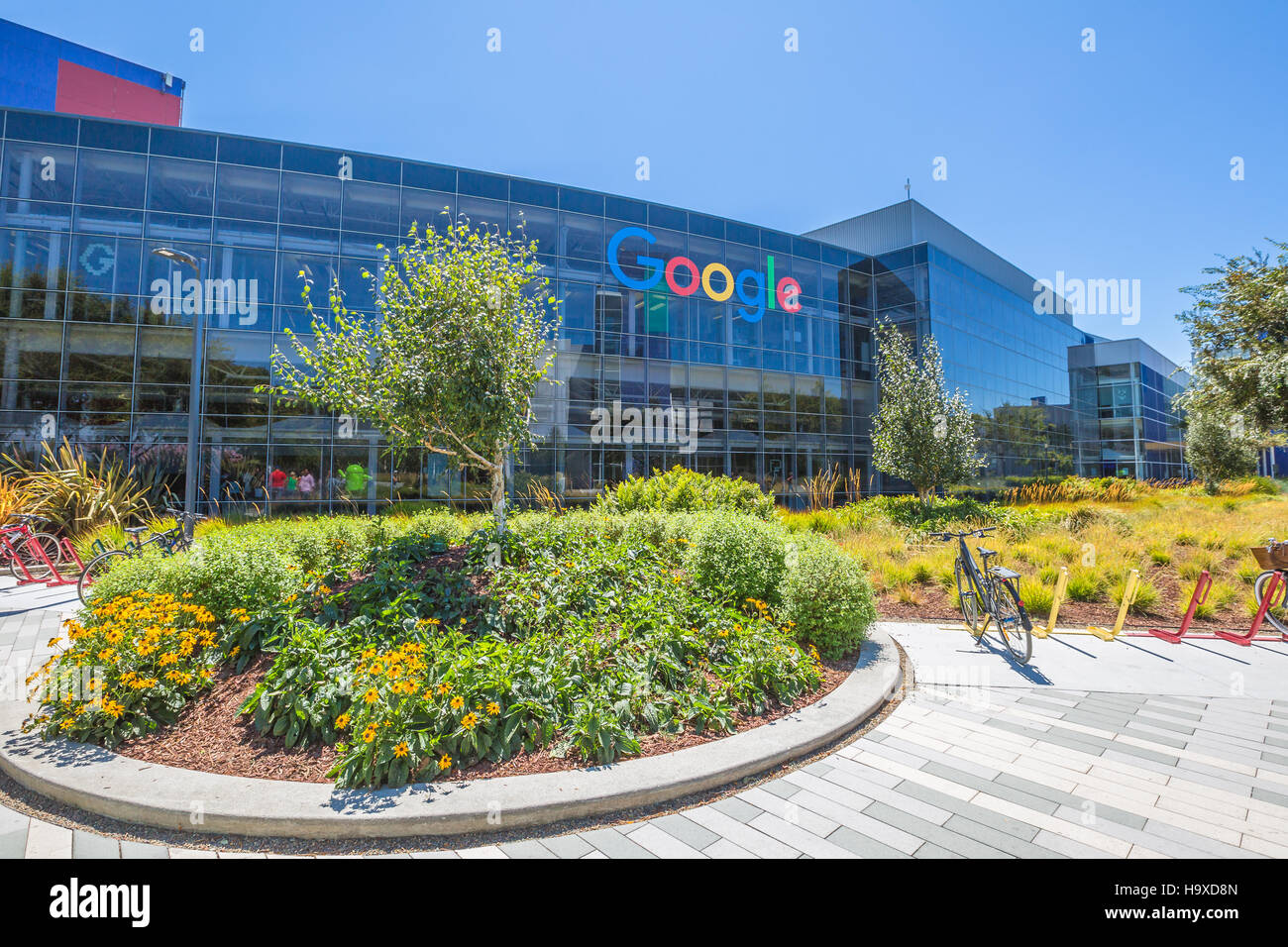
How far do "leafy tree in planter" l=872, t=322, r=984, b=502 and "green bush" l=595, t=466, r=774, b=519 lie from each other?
731 centimetres

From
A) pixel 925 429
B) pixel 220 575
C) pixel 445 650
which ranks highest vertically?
pixel 925 429

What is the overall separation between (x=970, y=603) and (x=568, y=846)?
6339mm

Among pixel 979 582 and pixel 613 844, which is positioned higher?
pixel 979 582

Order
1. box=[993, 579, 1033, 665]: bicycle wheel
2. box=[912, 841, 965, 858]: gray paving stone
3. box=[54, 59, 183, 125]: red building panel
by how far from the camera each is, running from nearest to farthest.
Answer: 1. box=[912, 841, 965, 858]: gray paving stone
2. box=[993, 579, 1033, 665]: bicycle wheel
3. box=[54, 59, 183, 125]: red building panel

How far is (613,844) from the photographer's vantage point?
3178 mm

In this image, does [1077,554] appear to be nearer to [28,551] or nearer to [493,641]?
[493,641]

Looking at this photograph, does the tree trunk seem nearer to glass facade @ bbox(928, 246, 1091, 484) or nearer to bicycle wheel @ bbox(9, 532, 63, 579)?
bicycle wheel @ bbox(9, 532, 63, 579)

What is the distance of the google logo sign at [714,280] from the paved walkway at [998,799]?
22.4 m

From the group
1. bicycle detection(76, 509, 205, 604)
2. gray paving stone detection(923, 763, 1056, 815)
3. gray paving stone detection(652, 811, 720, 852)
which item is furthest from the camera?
bicycle detection(76, 509, 205, 604)

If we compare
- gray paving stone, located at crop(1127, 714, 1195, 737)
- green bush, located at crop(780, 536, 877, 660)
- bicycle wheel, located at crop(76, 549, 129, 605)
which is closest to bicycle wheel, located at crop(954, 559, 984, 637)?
green bush, located at crop(780, 536, 877, 660)

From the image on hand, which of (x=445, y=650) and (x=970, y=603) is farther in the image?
(x=970, y=603)

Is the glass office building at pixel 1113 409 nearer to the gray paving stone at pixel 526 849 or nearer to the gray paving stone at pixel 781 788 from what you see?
the gray paving stone at pixel 781 788

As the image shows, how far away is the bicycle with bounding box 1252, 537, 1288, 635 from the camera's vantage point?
7275mm

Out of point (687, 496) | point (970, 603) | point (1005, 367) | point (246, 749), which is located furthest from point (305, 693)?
point (1005, 367)
